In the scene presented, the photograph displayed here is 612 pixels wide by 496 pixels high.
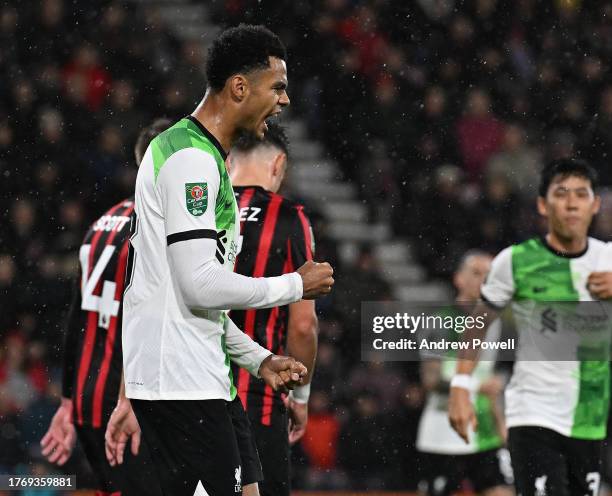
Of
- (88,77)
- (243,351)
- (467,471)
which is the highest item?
(88,77)

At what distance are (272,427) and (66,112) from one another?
5.91 meters

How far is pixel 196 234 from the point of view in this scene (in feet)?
9.36

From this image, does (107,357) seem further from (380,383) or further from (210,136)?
(380,383)

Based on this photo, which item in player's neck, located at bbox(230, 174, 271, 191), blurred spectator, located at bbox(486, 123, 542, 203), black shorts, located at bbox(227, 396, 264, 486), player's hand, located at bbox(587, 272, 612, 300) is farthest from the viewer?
blurred spectator, located at bbox(486, 123, 542, 203)

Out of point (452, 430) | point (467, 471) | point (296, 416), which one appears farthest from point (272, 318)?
point (467, 471)

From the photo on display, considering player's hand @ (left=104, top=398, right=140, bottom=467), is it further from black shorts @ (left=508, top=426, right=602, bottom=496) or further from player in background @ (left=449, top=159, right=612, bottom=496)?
black shorts @ (left=508, top=426, right=602, bottom=496)

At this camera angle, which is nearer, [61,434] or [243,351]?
[243,351]

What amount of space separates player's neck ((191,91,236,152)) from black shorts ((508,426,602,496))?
2.66 m

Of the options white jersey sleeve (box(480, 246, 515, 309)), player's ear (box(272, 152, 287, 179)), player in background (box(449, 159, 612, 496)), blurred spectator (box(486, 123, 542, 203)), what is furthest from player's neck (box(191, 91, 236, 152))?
blurred spectator (box(486, 123, 542, 203))

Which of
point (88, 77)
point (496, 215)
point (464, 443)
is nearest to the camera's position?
point (464, 443)

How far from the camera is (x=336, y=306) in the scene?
8.91 metres

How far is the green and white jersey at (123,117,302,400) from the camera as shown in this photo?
9.39ft

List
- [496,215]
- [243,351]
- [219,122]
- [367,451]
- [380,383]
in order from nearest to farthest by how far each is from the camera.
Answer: [219,122] → [243,351] → [367,451] → [380,383] → [496,215]

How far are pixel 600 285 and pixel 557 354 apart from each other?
1.23ft
